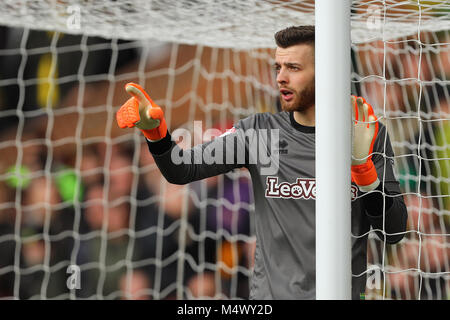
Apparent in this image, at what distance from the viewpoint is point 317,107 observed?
2.99 feet

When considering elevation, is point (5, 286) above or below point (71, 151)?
below

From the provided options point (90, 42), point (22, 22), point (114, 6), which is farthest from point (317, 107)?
point (90, 42)

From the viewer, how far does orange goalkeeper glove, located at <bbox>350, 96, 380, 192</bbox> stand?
1051mm

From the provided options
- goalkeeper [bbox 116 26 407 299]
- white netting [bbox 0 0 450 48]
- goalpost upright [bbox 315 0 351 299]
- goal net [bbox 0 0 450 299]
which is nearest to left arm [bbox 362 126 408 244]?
goalkeeper [bbox 116 26 407 299]

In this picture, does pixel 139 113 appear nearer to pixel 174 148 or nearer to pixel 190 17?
pixel 174 148

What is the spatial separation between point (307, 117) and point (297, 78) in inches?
3.6

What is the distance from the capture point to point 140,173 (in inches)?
101

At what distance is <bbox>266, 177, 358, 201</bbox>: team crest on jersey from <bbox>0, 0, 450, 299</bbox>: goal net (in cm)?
114

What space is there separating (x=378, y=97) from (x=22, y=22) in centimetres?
161

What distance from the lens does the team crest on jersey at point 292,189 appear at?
119cm

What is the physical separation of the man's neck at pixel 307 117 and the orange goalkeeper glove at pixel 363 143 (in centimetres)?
17

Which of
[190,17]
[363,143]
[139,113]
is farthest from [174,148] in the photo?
[190,17]

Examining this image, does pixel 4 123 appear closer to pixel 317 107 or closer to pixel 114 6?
pixel 114 6

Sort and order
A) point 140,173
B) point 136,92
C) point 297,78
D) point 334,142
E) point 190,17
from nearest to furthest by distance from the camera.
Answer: point 334,142, point 136,92, point 297,78, point 190,17, point 140,173
